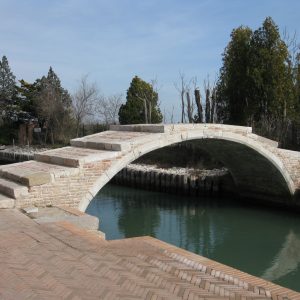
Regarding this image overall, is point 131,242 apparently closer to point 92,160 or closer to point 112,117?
point 92,160

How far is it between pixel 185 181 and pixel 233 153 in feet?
12.1

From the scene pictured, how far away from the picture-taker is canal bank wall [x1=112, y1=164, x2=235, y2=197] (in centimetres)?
1872

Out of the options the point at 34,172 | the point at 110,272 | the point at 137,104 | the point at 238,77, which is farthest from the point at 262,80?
the point at 110,272

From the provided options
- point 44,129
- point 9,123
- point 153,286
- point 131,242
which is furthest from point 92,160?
point 9,123

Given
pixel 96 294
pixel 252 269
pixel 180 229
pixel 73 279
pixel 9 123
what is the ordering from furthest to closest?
pixel 9 123 < pixel 180 229 < pixel 252 269 < pixel 73 279 < pixel 96 294

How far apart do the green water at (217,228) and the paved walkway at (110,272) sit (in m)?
5.02

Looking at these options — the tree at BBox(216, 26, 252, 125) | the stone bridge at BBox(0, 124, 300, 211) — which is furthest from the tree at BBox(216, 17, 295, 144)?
the stone bridge at BBox(0, 124, 300, 211)

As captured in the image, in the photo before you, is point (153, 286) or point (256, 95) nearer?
point (153, 286)

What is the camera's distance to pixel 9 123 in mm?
41406

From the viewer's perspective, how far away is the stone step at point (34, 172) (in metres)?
8.66

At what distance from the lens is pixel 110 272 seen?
4.86 metres

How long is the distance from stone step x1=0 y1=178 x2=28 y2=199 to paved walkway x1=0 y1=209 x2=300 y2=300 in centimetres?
209

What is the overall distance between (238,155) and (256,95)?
6.61 meters

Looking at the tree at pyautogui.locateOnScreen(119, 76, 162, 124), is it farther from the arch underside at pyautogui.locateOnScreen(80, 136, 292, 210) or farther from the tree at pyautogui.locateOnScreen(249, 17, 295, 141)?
the arch underside at pyautogui.locateOnScreen(80, 136, 292, 210)
